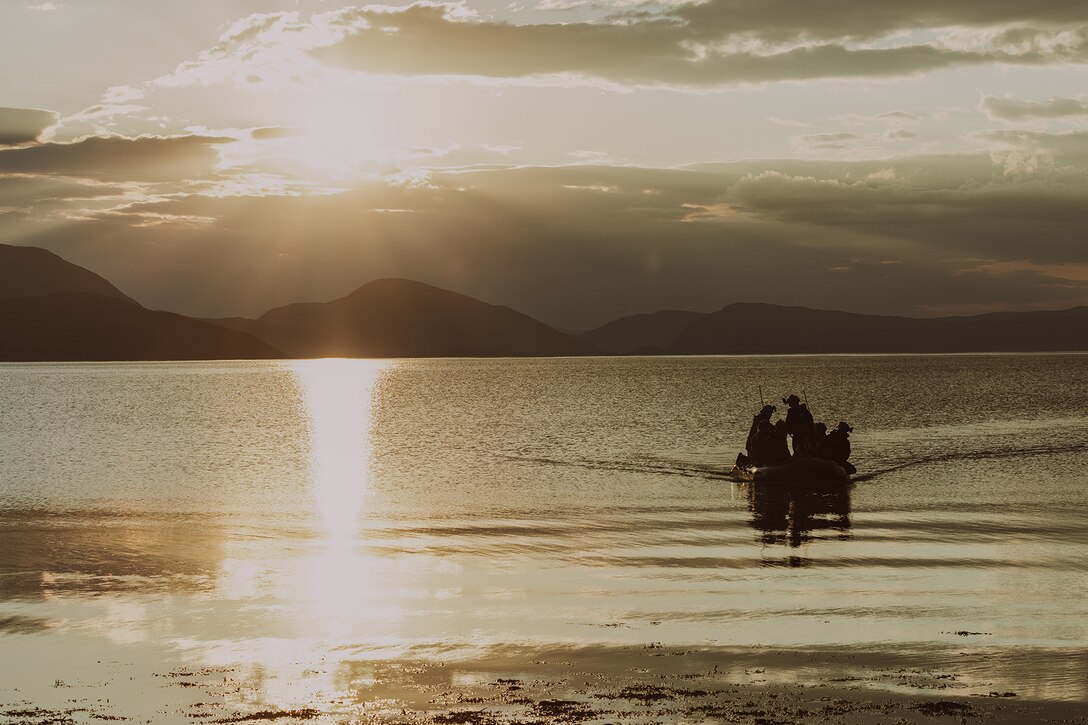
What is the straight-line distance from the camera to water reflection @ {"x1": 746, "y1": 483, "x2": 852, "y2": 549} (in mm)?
35156

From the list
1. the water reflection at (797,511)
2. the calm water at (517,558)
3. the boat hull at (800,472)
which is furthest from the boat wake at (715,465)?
the water reflection at (797,511)

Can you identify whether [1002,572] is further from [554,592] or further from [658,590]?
[554,592]

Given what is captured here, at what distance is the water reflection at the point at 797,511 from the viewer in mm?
35156

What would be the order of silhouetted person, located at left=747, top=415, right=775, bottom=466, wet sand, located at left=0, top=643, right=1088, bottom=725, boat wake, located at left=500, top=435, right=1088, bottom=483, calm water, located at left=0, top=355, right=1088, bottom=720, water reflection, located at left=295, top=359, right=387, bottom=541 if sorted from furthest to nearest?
boat wake, located at left=500, top=435, right=1088, bottom=483 < silhouetted person, located at left=747, top=415, right=775, bottom=466 < water reflection, located at left=295, top=359, right=387, bottom=541 < calm water, located at left=0, top=355, right=1088, bottom=720 < wet sand, located at left=0, top=643, right=1088, bottom=725

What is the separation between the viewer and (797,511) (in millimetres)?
41719

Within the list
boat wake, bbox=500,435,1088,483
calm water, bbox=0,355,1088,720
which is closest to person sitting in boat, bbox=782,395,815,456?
boat wake, bbox=500,435,1088,483

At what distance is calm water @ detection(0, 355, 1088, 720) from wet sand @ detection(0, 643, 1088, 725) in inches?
16.5

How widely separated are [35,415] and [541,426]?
5578cm

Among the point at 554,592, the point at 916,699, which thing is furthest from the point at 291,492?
the point at 916,699

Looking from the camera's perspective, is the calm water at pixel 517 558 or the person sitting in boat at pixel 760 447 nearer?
the calm water at pixel 517 558

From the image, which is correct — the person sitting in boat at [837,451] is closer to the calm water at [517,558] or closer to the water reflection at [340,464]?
the calm water at [517,558]

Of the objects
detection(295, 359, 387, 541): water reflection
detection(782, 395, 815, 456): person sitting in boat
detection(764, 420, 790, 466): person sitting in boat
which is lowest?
detection(295, 359, 387, 541): water reflection

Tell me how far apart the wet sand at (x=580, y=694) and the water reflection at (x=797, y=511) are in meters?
14.4

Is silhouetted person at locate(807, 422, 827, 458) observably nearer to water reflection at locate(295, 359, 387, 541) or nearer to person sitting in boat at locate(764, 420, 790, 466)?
person sitting in boat at locate(764, 420, 790, 466)
